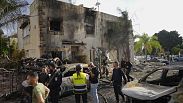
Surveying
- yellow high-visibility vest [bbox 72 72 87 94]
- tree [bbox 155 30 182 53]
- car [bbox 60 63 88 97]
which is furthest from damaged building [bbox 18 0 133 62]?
tree [bbox 155 30 182 53]

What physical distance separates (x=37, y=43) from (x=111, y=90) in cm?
1010

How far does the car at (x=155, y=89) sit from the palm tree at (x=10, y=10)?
6.78 metres

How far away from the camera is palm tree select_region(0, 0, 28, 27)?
13.1 meters

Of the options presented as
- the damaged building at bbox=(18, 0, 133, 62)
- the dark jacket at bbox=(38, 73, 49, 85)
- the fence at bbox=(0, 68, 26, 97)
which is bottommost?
the fence at bbox=(0, 68, 26, 97)

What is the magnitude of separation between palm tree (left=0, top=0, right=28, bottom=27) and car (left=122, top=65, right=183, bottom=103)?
6.78m

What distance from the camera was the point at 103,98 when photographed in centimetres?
1209

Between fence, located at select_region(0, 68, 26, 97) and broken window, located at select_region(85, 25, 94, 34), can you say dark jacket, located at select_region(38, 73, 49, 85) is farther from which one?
broken window, located at select_region(85, 25, 94, 34)

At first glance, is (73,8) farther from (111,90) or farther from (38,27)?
(111,90)

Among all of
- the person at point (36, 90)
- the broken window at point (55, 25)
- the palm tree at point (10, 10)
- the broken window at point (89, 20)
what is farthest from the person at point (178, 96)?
the broken window at point (89, 20)

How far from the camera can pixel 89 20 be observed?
88.6 feet

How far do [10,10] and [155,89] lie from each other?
7918 mm

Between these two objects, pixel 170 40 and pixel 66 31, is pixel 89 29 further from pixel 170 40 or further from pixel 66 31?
pixel 170 40

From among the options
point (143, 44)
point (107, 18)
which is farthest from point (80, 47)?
point (143, 44)

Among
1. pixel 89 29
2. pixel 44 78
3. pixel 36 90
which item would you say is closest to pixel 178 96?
pixel 36 90
